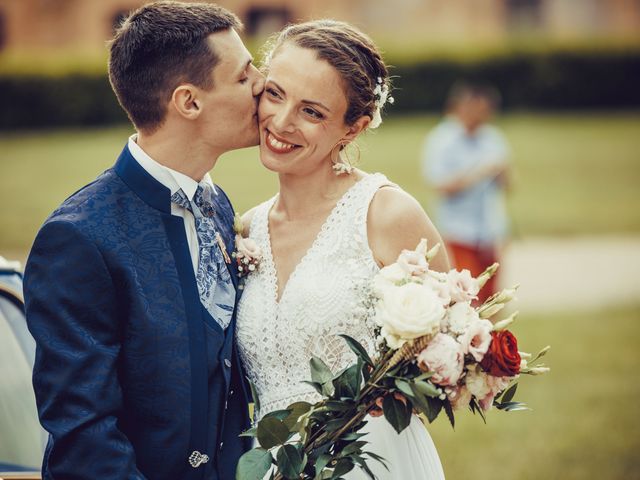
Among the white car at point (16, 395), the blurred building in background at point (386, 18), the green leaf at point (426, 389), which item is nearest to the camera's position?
the green leaf at point (426, 389)

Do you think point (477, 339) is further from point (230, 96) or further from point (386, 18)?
point (386, 18)

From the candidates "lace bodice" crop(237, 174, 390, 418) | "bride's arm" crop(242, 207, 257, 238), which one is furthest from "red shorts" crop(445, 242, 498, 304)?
"lace bodice" crop(237, 174, 390, 418)

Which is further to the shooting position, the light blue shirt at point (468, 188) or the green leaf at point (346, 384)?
the light blue shirt at point (468, 188)

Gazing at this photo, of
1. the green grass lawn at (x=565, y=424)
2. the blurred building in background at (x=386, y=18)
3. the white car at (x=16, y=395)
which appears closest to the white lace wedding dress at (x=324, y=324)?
the white car at (x=16, y=395)

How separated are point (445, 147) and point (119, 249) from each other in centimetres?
727

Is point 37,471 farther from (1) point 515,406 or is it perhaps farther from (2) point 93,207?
(1) point 515,406

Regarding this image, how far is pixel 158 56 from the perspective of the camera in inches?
116

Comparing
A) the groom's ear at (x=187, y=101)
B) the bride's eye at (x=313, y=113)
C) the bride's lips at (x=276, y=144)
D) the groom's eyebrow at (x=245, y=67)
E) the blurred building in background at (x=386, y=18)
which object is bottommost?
the bride's lips at (x=276, y=144)

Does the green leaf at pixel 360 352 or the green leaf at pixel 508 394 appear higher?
the green leaf at pixel 360 352

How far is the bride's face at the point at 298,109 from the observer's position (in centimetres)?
321

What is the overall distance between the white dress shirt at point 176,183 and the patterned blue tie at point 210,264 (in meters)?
0.02

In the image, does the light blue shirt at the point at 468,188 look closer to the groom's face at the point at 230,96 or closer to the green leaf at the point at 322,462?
the groom's face at the point at 230,96

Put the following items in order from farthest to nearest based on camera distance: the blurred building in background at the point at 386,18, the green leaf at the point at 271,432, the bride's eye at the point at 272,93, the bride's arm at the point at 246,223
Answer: the blurred building in background at the point at 386,18, the bride's arm at the point at 246,223, the bride's eye at the point at 272,93, the green leaf at the point at 271,432

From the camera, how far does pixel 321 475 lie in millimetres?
2697
